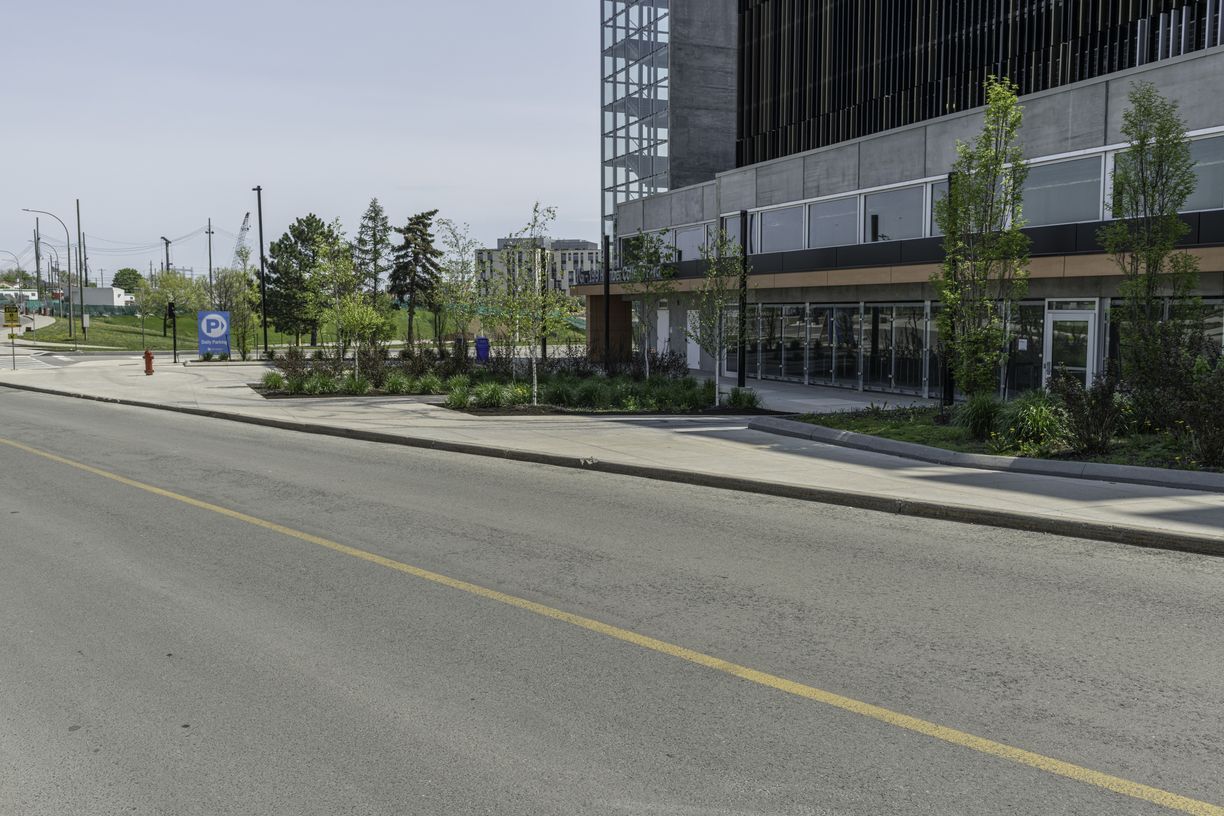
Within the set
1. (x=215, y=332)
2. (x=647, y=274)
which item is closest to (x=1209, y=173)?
(x=647, y=274)

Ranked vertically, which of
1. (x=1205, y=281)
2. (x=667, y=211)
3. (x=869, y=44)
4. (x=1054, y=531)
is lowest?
(x=1054, y=531)

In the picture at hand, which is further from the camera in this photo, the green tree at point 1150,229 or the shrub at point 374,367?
the shrub at point 374,367

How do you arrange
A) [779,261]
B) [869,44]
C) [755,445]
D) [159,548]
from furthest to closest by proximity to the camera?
[869,44] → [779,261] → [755,445] → [159,548]

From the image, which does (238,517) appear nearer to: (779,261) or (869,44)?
(779,261)

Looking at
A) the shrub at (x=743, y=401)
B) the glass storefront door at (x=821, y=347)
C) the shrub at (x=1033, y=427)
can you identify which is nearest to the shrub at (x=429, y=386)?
the shrub at (x=743, y=401)

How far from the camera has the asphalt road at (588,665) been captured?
4227mm

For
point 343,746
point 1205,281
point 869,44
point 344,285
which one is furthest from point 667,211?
point 343,746

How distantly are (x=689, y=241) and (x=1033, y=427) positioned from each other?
26.8 meters

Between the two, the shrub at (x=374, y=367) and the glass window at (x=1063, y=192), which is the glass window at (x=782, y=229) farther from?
the shrub at (x=374, y=367)

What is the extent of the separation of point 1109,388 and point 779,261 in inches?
711

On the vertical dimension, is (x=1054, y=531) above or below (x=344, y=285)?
below

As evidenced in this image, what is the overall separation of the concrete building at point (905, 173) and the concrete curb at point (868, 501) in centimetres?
1254

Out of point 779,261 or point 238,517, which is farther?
point 779,261

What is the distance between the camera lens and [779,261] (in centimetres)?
3139
